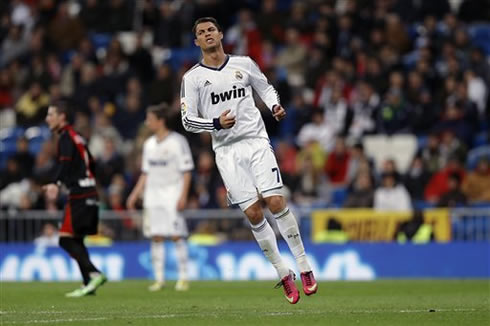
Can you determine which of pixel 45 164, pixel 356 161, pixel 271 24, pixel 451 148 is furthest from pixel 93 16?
pixel 451 148

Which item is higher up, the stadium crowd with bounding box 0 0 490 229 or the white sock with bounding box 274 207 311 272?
the stadium crowd with bounding box 0 0 490 229

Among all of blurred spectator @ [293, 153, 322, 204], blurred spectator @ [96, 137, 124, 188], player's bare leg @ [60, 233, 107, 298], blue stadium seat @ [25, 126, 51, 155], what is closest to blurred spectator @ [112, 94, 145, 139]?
blurred spectator @ [96, 137, 124, 188]

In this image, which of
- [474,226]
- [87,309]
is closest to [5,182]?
[474,226]

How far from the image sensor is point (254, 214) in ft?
39.5

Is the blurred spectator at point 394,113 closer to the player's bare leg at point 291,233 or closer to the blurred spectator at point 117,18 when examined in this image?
the blurred spectator at point 117,18

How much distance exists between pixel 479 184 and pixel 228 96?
396 inches

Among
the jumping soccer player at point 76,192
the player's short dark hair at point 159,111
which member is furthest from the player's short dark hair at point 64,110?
the player's short dark hair at point 159,111

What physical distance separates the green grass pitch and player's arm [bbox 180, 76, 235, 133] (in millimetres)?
1730

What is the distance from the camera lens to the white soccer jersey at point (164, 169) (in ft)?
56.3

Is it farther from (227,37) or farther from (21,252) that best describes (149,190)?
(227,37)

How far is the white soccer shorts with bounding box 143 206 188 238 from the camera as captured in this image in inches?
675

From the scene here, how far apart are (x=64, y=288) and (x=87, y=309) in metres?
5.15

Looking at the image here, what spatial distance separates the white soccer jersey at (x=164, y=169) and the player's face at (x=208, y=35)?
500 cm

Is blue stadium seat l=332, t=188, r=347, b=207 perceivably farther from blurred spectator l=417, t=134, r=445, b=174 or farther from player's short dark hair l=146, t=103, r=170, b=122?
player's short dark hair l=146, t=103, r=170, b=122
